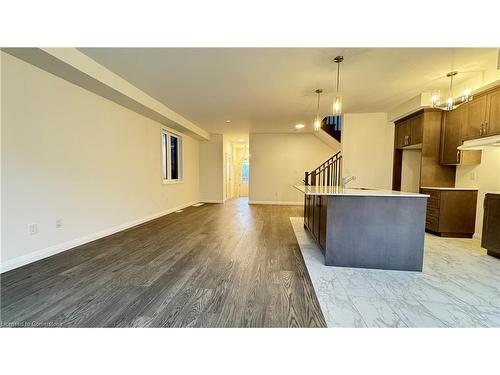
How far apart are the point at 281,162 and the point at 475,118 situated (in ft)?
17.8

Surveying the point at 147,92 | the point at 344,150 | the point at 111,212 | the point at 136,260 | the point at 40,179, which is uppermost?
the point at 147,92

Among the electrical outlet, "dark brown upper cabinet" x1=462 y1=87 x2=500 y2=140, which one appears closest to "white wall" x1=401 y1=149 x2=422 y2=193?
"dark brown upper cabinet" x1=462 y1=87 x2=500 y2=140

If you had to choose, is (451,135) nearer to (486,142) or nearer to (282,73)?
(486,142)

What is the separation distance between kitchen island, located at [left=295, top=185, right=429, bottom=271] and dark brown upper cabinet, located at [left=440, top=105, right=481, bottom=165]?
2292mm

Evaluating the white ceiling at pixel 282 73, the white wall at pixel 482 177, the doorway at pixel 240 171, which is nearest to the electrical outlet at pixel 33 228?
the white ceiling at pixel 282 73

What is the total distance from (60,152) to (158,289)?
2449mm

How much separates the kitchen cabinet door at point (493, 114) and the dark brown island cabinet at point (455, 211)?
1.10 meters

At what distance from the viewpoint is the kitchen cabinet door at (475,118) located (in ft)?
11.5

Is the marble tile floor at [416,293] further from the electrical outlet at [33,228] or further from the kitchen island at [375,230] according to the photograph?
the electrical outlet at [33,228]

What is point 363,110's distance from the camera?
217 inches

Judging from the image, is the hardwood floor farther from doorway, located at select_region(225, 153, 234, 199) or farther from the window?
doorway, located at select_region(225, 153, 234, 199)

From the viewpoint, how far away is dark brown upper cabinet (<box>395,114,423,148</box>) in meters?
4.60
